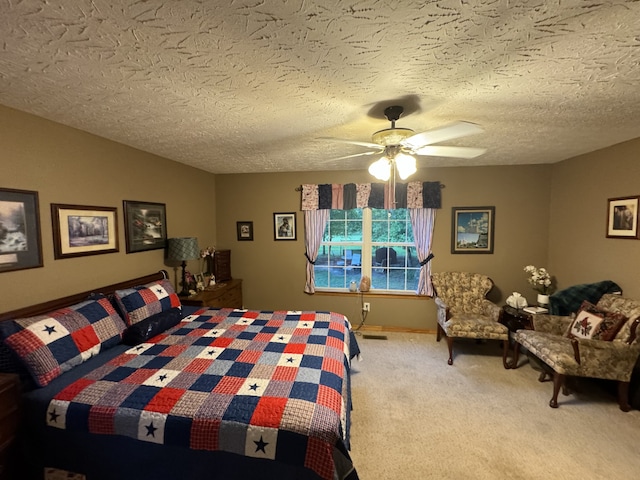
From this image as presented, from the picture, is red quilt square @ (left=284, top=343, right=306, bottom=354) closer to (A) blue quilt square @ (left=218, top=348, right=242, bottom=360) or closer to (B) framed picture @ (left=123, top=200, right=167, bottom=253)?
(A) blue quilt square @ (left=218, top=348, right=242, bottom=360)

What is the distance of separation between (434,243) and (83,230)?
4.17 m

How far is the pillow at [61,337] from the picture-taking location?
1653 millimetres

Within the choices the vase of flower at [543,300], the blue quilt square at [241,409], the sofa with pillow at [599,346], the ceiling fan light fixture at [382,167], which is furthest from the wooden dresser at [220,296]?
→ the vase of flower at [543,300]

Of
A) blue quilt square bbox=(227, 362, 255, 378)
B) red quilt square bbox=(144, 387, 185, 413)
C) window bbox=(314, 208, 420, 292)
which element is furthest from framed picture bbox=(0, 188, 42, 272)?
window bbox=(314, 208, 420, 292)

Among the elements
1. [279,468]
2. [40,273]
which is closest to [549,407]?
[279,468]

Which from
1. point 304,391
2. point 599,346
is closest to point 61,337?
point 304,391

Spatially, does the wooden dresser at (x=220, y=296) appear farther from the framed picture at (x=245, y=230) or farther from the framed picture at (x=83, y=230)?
the framed picture at (x=83, y=230)

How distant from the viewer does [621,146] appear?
282 cm

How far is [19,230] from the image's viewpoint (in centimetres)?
198

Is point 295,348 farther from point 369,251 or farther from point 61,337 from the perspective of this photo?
point 369,251

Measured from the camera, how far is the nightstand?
1.50 m

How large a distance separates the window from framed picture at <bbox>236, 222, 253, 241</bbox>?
119 centimetres

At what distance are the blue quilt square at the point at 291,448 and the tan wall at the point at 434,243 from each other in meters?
3.06

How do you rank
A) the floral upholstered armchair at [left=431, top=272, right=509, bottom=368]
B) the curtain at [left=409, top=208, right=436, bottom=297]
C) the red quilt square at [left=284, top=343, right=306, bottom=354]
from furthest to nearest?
1. the curtain at [left=409, top=208, right=436, bottom=297]
2. the floral upholstered armchair at [left=431, top=272, right=509, bottom=368]
3. the red quilt square at [left=284, top=343, right=306, bottom=354]
